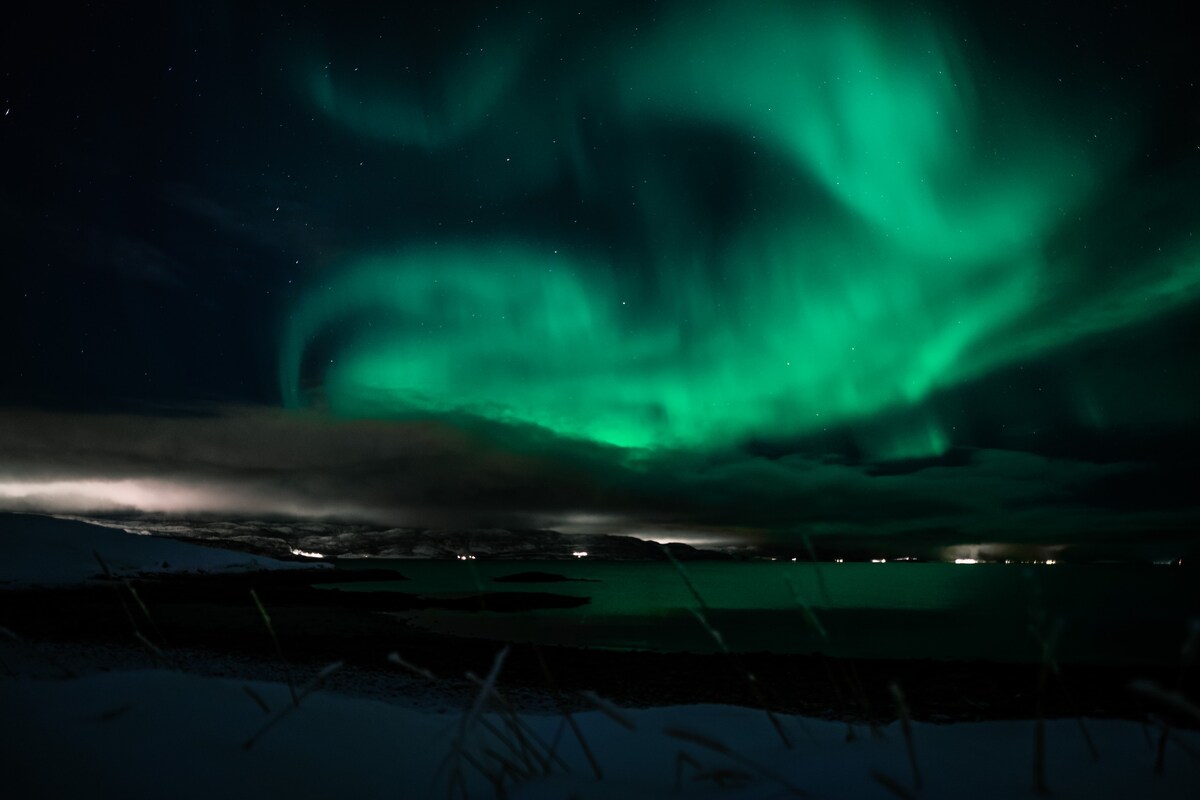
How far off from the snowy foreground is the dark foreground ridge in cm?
643

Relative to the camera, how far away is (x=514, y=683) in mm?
14430

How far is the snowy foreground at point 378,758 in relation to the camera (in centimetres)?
198

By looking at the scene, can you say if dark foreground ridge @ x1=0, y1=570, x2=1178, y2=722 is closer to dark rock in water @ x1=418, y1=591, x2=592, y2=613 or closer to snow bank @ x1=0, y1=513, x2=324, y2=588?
snow bank @ x1=0, y1=513, x2=324, y2=588

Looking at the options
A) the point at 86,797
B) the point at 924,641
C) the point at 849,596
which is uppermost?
the point at 86,797

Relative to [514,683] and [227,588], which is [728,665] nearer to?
[514,683]

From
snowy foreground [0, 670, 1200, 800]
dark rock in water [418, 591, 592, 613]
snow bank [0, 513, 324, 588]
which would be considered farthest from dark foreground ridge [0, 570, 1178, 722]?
dark rock in water [418, 591, 592, 613]

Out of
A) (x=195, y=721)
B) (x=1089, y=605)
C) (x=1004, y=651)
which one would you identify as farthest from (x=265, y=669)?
(x=1089, y=605)

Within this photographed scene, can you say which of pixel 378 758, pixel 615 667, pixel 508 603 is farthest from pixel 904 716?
pixel 508 603

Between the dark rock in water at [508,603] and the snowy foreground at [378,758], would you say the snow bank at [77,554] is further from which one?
the snowy foreground at [378,758]

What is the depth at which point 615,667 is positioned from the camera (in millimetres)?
17203

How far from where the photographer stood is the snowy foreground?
1981 mm

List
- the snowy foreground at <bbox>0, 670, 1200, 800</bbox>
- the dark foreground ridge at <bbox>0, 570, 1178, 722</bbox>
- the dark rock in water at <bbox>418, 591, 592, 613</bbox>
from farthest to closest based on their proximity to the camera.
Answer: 1. the dark rock in water at <bbox>418, 591, 592, 613</bbox>
2. the dark foreground ridge at <bbox>0, 570, 1178, 722</bbox>
3. the snowy foreground at <bbox>0, 670, 1200, 800</bbox>

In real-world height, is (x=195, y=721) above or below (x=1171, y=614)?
above

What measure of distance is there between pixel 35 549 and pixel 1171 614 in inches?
2571
